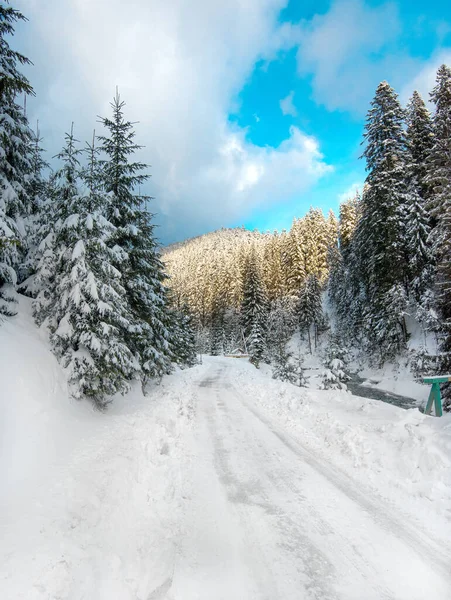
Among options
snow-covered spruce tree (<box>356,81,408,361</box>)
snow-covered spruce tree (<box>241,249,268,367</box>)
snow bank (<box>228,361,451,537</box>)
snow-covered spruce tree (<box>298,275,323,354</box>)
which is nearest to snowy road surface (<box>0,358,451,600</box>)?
snow bank (<box>228,361,451,537</box>)

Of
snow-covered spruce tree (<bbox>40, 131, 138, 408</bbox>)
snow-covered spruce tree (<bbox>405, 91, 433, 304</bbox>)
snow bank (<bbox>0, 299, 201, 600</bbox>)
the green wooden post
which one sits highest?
snow-covered spruce tree (<bbox>405, 91, 433, 304</bbox>)

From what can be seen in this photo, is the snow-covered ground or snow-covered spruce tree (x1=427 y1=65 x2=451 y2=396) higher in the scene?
snow-covered spruce tree (x1=427 y1=65 x2=451 y2=396)

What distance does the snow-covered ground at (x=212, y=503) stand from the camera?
3205 millimetres

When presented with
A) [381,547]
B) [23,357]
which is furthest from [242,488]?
[23,357]

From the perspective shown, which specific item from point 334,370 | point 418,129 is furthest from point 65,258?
point 418,129

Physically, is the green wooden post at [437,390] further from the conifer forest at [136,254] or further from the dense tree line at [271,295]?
the dense tree line at [271,295]

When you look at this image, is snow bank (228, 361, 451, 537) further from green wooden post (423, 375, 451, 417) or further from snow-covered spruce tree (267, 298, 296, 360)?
snow-covered spruce tree (267, 298, 296, 360)

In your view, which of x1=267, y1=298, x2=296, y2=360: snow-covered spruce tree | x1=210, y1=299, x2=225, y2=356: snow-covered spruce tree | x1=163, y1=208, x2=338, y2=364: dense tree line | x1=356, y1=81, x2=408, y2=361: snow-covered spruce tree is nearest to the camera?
x1=356, y1=81, x2=408, y2=361: snow-covered spruce tree

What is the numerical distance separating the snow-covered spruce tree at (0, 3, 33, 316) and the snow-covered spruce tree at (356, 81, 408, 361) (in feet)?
74.0

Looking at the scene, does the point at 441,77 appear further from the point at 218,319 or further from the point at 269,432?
the point at 218,319

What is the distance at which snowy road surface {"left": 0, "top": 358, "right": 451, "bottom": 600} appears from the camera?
3.12m

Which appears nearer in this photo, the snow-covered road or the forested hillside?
the snow-covered road

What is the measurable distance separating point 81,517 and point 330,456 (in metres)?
5.00

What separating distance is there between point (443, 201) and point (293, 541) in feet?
57.3
